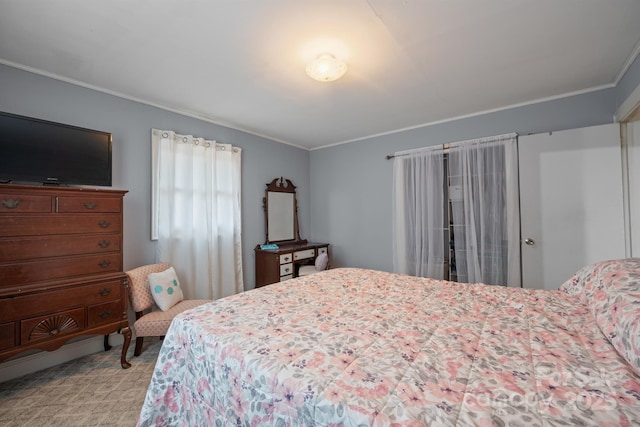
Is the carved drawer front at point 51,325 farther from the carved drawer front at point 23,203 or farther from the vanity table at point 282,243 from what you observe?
the vanity table at point 282,243

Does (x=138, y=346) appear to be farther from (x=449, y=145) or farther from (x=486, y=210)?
(x=449, y=145)

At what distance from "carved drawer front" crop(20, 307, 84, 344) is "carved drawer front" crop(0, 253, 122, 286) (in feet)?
0.91

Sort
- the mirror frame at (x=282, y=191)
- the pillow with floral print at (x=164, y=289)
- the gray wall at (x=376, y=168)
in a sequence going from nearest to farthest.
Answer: the pillow with floral print at (x=164, y=289), the gray wall at (x=376, y=168), the mirror frame at (x=282, y=191)

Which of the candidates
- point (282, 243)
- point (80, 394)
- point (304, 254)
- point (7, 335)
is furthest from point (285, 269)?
point (7, 335)

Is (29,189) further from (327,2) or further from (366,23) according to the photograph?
(366,23)

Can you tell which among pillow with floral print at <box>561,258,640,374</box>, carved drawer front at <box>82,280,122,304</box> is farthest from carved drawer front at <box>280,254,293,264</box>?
pillow with floral print at <box>561,258,640,374</box>

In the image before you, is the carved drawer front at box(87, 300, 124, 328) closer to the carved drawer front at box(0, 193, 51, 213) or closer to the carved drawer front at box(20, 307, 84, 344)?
the carved drawer front at box(20, 307, 84, 344)

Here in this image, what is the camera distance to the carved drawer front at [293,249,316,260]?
3866 millimetres

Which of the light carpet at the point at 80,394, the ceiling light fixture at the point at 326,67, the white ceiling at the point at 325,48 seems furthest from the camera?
the ceiling light fixture at the point at 326,67

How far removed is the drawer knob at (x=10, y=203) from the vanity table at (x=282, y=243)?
7.85 feet

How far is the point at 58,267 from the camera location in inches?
78.4

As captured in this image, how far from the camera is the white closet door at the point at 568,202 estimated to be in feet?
7.91

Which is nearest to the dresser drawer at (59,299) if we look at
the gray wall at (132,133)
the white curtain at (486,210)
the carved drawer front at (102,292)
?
the carved drawer front at (102,292)

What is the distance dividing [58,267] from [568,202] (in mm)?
4523
